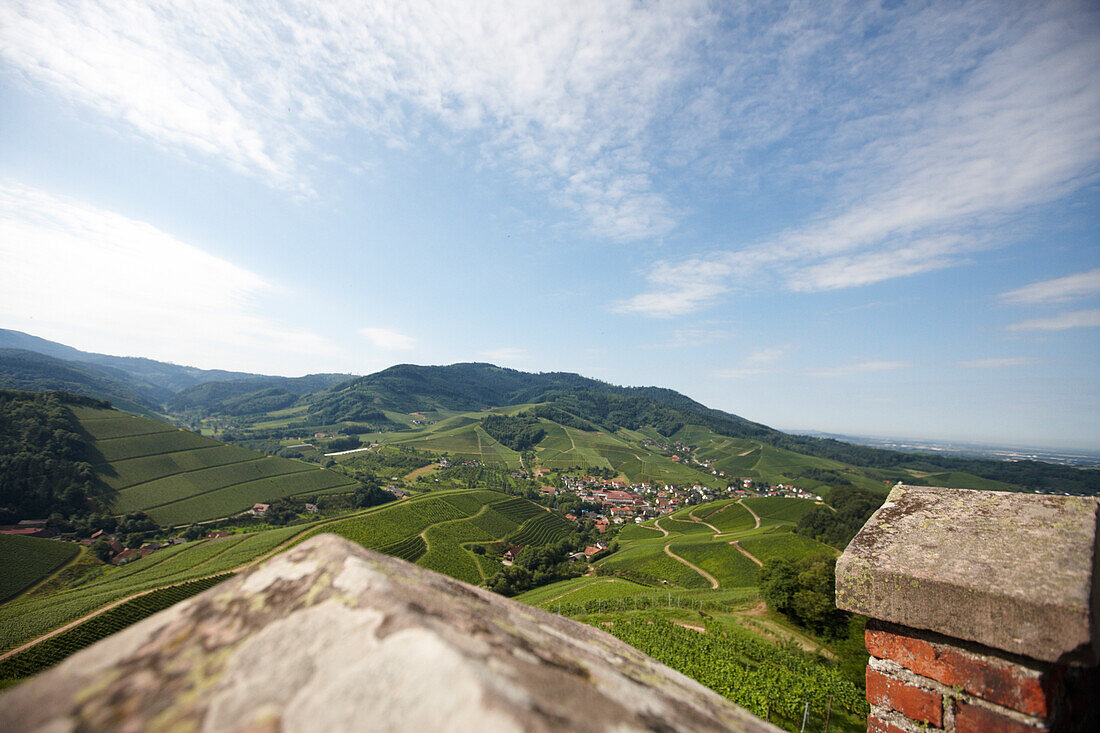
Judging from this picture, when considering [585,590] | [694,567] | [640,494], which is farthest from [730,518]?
[585,590]

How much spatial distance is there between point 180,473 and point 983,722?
11351 cm

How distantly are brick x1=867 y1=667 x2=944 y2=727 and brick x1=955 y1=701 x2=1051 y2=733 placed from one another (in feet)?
0.30

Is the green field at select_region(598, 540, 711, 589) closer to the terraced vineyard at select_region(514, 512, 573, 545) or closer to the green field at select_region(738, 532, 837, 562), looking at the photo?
the green field at select_region(738, 532, 837, 562)

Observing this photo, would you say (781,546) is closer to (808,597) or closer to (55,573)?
(808,597)

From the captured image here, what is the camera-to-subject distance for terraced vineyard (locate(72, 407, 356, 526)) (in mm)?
74062

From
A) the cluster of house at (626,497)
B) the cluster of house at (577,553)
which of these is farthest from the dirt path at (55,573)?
the cluster of house at (626,497)

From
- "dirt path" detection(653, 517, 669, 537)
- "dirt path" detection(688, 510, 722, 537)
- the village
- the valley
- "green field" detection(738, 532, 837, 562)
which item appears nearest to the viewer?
the valley

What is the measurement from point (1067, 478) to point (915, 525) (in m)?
236

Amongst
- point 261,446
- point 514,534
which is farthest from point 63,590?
point 261,446

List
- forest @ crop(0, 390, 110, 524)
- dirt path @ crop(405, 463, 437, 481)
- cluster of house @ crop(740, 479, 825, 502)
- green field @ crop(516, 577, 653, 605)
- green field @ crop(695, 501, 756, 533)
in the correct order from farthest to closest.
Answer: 1. cluster of house @ crop(740, 479, 825, 502)
2. dirt path @ crop(405, 463, 437, 481)
3. green field @ crop(695, 501, 756, 533)
4. forest @ crop(0, 390, 110, 524)
5. green field @ crop(516, 577, 653, 605)

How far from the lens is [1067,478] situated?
148250mm

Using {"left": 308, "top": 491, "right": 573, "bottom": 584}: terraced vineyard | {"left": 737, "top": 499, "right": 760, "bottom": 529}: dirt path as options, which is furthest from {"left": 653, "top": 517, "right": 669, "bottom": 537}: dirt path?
{"left": 308, "top": 491, "right": 573, "bottom": 584}: terraced vineyard

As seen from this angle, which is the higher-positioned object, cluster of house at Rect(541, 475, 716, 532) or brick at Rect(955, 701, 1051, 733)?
brick at Rect(955, 701, 1051, 733)

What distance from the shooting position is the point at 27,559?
51688 millimetres
